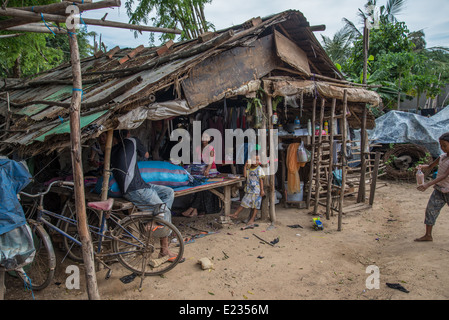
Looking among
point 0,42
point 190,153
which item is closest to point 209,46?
point 190,153

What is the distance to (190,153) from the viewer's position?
6996 millimetres

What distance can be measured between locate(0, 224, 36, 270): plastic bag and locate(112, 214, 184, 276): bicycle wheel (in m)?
1.02

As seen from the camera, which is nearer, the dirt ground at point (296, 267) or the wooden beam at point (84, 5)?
the wooden beam at point (84, 5)

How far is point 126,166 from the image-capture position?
4.42 metres

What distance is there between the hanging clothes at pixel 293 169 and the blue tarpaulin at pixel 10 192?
5.83m

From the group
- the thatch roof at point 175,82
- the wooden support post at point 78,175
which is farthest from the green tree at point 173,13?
the wooden support post at point 78,175

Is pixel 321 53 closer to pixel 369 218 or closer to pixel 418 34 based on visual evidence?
pixel 369 218

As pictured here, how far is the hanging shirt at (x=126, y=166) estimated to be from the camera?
4418mm

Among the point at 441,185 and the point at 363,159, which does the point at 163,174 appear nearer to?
the point at 441,185

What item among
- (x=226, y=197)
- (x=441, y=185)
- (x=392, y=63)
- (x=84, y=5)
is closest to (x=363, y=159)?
(x=441, y=185)

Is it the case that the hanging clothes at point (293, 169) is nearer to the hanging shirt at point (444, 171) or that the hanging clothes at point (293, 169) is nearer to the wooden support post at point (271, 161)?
the wooden support post at point (271, 161)

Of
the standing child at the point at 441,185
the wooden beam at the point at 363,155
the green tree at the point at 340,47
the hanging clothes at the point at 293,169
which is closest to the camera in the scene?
the standing child at the point at 441,185

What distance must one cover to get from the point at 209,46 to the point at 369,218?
221 inches

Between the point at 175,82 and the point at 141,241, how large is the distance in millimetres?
2508
